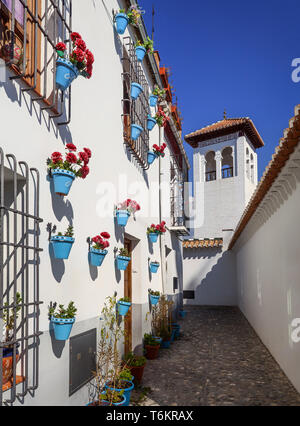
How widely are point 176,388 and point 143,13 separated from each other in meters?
6.76

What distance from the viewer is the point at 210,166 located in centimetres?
2336

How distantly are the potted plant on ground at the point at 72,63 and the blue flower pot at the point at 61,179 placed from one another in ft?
2.92

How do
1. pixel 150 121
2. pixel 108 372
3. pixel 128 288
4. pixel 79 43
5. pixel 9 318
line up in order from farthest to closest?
pixel 150 121 → pixel 128 288 → pixel 108 372 → pixel 79 43 → pixel 9 318

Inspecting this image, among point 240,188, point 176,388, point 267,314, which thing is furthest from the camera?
point 240,188

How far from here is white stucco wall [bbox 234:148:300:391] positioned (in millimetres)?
5707

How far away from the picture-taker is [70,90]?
421 centimetres

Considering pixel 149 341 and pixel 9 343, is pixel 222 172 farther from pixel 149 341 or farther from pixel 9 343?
pixel 9 343

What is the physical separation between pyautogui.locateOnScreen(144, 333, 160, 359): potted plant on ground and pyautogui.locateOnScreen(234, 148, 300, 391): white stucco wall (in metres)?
2.45

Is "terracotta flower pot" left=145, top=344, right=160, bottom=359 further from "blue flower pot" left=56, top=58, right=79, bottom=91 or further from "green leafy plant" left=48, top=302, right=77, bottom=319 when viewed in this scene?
"blue flower pot" left=56, top=58, right=79, bottom=91

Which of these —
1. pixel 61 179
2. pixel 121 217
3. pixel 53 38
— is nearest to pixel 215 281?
pixel 121 217

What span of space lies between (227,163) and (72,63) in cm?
2029
